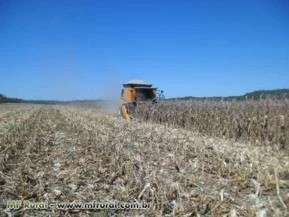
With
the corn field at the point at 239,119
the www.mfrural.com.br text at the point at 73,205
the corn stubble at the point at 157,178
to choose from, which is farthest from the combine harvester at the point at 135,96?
the www.mfrural.com.br text at the point at 73,205

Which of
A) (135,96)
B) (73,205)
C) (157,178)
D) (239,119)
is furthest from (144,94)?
(73,205)

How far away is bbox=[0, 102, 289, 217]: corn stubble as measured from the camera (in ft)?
19.9

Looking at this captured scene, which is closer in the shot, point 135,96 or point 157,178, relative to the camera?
point 157,178

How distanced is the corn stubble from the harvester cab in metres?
13.6

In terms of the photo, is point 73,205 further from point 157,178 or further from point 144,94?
point 144,94

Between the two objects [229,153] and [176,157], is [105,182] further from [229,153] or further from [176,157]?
[229,153]

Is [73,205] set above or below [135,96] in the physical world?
below

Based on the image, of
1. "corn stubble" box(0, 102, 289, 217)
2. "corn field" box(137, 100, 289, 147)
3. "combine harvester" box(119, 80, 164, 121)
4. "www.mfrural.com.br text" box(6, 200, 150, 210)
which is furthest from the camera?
"combine harvester" box(119, 80, 164, 121)

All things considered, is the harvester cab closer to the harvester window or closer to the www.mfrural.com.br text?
the harvester window

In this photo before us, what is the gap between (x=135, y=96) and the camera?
25203 millimetres

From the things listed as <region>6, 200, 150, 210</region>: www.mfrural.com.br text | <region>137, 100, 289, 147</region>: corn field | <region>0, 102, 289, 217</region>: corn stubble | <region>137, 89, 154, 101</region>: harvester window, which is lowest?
<region>6, 200, 150, 210</region>: www.mfrural.com.br text

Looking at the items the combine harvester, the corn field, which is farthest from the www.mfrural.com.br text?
the combine harvester

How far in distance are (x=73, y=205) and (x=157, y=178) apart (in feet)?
5.57

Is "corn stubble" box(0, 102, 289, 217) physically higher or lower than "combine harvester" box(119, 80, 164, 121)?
lower
